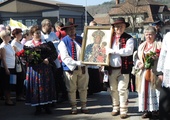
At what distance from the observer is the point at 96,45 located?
6.73 metres

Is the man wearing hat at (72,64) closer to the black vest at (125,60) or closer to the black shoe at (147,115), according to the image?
the black vest at (125,60)

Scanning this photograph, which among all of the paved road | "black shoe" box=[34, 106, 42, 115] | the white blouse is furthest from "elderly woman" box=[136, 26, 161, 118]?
"black shoe" box=[34, 106, 42, 115]

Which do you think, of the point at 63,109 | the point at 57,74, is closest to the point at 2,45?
the point at 57,74

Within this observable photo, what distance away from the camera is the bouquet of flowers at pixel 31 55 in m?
6.83

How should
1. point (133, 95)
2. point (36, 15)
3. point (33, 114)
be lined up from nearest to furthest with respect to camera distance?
point (33, 114) < point (133, 95) < point (36, 15)

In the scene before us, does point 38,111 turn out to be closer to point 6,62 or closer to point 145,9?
point 6,62

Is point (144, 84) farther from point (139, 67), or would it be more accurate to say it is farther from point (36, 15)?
point (36, 15)

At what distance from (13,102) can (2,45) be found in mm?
1535

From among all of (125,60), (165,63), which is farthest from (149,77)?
(165,63)

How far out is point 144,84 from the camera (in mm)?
6422

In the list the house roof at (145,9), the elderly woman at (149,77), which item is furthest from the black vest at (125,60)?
the house roof at (145,9)

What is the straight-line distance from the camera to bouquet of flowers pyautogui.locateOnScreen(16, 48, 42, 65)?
22.4ft

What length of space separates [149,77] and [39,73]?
219 cm

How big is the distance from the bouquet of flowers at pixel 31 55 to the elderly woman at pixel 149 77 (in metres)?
1.97
